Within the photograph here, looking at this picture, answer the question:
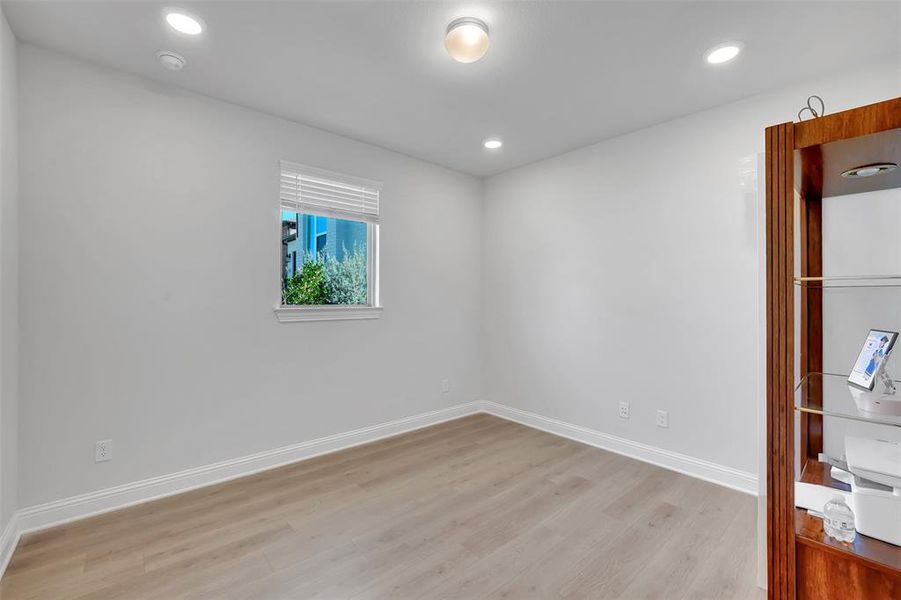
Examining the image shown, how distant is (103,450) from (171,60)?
229 centimetres

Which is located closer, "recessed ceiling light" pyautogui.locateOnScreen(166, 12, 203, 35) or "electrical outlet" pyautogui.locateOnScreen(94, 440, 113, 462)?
"recessed ceiling light" pyautogui.locateOnScreen(166, 12, 203, 35)

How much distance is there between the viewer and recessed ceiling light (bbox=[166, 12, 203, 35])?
1982mm

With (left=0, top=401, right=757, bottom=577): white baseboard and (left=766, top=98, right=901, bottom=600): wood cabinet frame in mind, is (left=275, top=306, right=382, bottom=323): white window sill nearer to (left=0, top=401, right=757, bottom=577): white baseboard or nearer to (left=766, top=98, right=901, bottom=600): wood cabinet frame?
(left=0, top=401, right=757, bottom=577): white baseboard

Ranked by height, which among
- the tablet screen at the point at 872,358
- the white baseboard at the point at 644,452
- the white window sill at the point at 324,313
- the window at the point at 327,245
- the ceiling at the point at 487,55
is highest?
the ceiling at the point at 487,55

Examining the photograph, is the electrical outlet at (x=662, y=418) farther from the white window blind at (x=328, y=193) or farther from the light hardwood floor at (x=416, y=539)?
the white window blind at (x=328, y=193)

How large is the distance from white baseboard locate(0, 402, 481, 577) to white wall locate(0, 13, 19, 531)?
0.45 feet

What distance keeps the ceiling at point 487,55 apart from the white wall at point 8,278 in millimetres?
310

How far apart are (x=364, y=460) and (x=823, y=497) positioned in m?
2.71

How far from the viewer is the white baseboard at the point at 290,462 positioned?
224 centimetres

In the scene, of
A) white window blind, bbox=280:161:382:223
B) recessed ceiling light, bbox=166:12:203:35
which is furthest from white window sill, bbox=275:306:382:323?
recessed ceiling light, bbox=166:12:203:35

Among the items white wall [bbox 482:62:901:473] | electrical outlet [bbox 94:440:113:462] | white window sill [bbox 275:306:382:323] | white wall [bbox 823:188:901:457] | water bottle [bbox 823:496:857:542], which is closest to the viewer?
water bottle [bbox 823:496:857:542]

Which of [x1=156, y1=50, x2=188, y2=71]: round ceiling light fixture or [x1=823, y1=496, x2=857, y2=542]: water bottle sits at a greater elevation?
[x1=156, y1=50, x2=188, y2=71]: round ceiling light fixture

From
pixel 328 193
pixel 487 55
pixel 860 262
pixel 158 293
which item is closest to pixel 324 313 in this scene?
pixel 328 193

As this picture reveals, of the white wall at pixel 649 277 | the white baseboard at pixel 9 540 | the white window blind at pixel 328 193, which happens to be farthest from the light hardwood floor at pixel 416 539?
the white window blind at pixel 328 193
